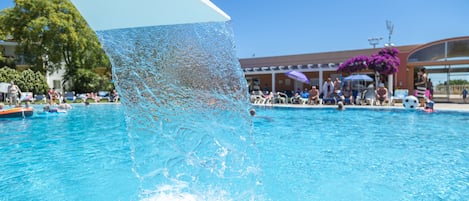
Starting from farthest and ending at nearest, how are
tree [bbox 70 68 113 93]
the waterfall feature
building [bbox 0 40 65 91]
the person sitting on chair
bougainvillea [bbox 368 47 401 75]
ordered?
building [bbox 0 40 65 91] → tree [bbox 70 68 113 93] → bougainvillea [bbox 368 47 401 75] → the person sitting on chair → the waterfall feature

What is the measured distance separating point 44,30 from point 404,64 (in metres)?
24.4

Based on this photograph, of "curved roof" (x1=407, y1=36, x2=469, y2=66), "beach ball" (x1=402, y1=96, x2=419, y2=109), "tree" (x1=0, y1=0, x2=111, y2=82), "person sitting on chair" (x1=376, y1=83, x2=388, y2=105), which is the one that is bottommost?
"beach ball" (x1=402, y1=96, x2=419, y2=109)

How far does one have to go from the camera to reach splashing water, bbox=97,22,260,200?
2.81 meters

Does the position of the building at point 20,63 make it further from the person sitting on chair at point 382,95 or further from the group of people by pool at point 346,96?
the person sitting on chair at point 382,95

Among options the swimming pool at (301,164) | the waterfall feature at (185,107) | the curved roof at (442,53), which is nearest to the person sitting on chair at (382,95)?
the curved roof at (442,53)

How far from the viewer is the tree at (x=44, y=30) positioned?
23.0 metres

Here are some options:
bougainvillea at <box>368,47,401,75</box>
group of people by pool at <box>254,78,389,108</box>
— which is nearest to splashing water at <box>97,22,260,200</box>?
group of people by pool at <box>254,78,389,108</box>

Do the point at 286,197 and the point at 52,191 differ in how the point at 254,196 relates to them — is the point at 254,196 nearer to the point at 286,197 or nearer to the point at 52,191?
the point at 286,197

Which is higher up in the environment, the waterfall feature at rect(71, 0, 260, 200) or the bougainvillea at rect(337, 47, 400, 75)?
the bougainvillea at rect(337, 47, 400, 75)

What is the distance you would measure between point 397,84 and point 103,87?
2138 cm

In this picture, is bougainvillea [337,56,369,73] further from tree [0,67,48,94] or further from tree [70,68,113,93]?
tree [0,67,48,94]

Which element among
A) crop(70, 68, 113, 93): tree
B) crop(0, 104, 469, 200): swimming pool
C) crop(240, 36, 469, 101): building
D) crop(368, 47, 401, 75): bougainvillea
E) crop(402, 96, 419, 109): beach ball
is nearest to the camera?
crop(0, 104, 469, 200): swimming pool

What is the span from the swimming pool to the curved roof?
A: 9.95 metres

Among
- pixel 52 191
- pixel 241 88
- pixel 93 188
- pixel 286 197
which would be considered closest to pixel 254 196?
pixel 286 197
